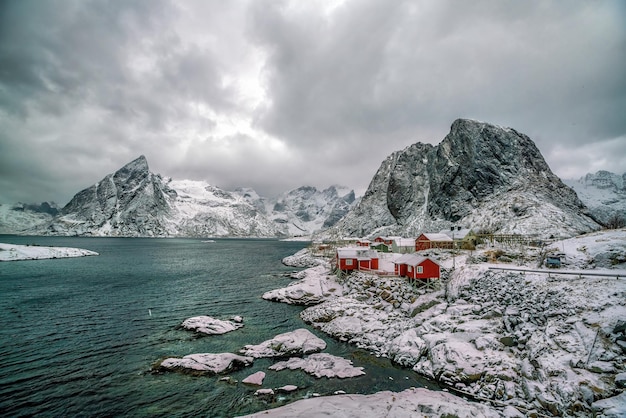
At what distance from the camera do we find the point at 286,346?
30.7 meters

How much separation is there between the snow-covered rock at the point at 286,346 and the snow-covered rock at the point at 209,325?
671 centimetres

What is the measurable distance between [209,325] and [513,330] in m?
35.3

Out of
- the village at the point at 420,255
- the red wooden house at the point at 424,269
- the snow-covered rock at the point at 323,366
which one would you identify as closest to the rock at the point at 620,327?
the village at the point at 420,255

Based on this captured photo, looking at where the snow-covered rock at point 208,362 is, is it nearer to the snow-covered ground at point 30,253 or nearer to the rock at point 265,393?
the rock at point 265,393

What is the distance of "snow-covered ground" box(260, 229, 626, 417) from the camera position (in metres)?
19.2

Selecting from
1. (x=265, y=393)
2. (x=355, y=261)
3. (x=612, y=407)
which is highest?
(x=355, y=261)

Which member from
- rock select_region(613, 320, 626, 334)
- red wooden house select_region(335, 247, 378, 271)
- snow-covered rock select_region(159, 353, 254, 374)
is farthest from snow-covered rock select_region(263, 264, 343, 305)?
rock select_region(613, 320, 626, 334)

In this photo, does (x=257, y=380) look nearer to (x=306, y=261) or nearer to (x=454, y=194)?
(x=306, y=261)

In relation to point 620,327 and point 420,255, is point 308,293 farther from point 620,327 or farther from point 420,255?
point 620,327

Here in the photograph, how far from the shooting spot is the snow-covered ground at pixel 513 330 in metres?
19.2

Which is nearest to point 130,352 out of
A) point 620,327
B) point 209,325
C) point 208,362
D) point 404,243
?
point 209,325

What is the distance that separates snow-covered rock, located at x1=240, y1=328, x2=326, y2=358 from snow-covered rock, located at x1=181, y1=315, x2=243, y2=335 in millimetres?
6708

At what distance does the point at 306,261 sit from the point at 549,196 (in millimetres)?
95206

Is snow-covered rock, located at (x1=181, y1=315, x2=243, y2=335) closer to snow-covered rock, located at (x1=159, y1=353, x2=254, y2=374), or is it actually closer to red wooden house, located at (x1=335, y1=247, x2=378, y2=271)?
snow-covered rock, located at (x1=159, y1=353, x2=254, y2=374)
